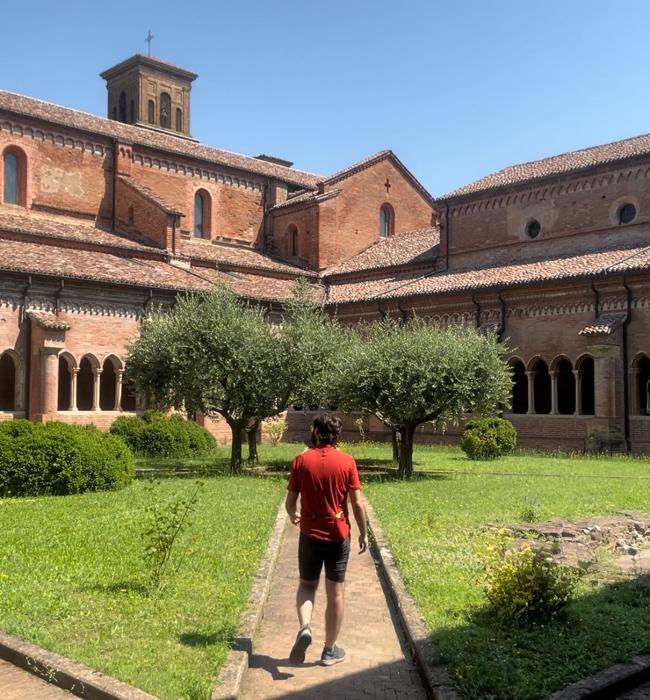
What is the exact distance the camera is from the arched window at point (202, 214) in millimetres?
34562

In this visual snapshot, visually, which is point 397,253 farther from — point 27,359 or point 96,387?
point 27,359

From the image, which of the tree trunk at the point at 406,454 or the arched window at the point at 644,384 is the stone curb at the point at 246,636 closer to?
the tree trunk at the point at 406,454

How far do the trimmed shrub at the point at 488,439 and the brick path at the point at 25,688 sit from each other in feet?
58.4

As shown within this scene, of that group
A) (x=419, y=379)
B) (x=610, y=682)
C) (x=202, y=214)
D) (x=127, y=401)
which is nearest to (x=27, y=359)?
(x=127, y=401)

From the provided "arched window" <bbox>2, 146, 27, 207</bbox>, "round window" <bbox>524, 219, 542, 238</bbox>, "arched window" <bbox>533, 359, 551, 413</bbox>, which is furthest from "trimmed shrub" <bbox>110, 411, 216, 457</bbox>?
"round window" <bbox>524, 219, 542, 238</bbox>

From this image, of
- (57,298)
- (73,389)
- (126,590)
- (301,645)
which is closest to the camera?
(301,645)

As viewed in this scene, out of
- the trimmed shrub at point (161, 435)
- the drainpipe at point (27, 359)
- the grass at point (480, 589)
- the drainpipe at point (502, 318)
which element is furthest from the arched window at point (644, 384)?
the drainpipe at point (27, 359)

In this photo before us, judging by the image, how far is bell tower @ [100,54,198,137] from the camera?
161 ft

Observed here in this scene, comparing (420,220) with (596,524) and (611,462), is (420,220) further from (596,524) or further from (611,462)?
(596,524)

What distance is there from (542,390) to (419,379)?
11244 millimetres

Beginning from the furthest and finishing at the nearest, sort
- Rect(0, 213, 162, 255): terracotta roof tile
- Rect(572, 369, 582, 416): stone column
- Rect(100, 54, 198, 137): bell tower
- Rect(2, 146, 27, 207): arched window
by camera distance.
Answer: Rect(100, 54, 198, 137): bell tower < Rect(2, 146, 27, 207): arched window < Rect(0, 213, 162, 255): terracotta roof tile < Rect(572, 369, 582, 416): stone column

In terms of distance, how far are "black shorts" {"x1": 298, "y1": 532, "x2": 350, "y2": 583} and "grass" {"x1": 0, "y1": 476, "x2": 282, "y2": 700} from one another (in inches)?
33.4

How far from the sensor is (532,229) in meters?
29.1

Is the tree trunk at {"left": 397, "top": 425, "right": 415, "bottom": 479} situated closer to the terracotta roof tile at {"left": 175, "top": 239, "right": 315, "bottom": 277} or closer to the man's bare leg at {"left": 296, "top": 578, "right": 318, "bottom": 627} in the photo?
the man's bare leg at {"left": 296, "top": 578, "right": 318, "bottom": 627}
